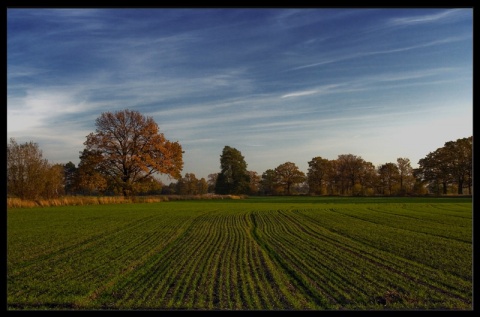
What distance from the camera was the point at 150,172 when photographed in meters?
33.4

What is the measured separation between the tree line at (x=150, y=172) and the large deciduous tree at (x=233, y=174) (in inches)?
440

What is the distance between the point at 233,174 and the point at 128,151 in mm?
21536

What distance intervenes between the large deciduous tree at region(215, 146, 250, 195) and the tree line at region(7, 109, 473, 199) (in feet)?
36.7

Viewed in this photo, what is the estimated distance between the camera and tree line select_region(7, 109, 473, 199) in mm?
22594

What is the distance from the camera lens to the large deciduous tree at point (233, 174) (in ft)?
161

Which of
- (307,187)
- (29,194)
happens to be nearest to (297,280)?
(307,187)

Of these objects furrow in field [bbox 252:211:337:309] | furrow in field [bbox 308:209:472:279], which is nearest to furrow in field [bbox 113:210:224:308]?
furrow in field [bbox 252:211:337:309]

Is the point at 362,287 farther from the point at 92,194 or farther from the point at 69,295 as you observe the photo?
the point at 92,194

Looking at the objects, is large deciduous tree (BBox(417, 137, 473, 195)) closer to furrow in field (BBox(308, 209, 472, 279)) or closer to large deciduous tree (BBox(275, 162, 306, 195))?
large deciduous tree (BBox(275, 162, 306, 195))

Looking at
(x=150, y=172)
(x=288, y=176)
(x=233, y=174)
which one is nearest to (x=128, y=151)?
(x=150, y=172)

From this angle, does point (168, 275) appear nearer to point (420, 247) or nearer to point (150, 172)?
point (420, 247)

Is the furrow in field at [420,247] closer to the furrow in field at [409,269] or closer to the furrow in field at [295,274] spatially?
the furrow in field at [409,269]

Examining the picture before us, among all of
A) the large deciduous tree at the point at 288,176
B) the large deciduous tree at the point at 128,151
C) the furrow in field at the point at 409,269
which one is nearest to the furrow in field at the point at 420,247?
the furrow in field at the point at 409,269

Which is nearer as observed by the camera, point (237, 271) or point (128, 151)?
point (237, 271)
